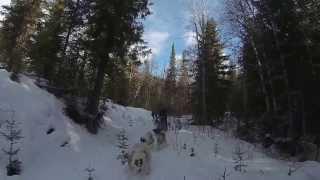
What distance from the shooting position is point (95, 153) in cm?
1756

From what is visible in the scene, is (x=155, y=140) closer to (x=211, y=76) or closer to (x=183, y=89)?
(x=211, y=76)

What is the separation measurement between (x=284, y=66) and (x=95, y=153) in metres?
10.5

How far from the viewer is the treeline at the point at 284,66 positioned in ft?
71.2

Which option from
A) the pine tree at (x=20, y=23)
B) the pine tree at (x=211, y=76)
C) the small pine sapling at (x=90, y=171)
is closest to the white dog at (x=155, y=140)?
the small pine sapling at (x=90, y=171)

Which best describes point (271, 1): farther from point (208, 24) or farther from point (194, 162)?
point (208, 24)

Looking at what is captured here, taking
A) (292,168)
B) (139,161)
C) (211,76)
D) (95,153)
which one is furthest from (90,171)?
(211,76)

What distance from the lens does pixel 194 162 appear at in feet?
50.6

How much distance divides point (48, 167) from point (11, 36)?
961 inches

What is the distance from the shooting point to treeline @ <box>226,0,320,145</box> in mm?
21703

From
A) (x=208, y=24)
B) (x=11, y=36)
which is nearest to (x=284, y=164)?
(x=208, y=24)

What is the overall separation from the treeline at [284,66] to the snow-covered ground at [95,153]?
8.66ft

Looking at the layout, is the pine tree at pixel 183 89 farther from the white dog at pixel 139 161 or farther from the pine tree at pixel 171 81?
the white dog at pixel 139 161

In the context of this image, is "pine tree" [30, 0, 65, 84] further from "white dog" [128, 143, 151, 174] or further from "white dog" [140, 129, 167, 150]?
"white dog" [128, 143, 151, 174]

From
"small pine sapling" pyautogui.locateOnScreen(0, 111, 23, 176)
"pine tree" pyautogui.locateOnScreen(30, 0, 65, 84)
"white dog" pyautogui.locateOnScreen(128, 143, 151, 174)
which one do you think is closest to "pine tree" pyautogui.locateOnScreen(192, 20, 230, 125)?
"pine tree" pyautogui.locateOnScreen(30, 0, 65, 84)
